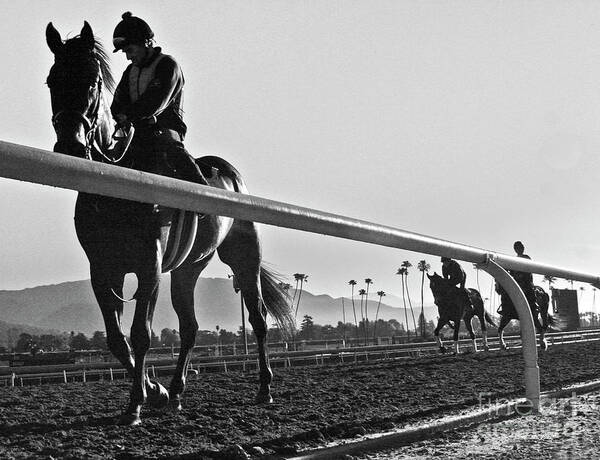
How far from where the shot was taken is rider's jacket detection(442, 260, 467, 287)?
16.8 meters

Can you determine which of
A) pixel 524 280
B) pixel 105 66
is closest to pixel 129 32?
pixel 105 66

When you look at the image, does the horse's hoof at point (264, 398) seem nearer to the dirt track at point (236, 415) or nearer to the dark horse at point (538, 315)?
the dirt track at point (236, 415)

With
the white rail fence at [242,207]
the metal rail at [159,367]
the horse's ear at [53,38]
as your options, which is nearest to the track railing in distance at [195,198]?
the white rail fence at [242,207]

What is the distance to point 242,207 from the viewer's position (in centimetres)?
282

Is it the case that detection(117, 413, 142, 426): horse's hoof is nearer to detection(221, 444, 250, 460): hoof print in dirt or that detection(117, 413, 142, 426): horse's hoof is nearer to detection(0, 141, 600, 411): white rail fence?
detection(221, 444, 250, 460): hoof print in dirt

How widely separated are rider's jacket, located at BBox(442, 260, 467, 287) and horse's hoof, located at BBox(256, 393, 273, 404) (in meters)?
12.4

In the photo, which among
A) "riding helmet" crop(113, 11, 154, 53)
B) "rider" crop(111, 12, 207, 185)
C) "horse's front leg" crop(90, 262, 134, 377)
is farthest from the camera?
"riding helmet" crop(113, 11, 154, 53)

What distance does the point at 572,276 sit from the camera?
5.77m

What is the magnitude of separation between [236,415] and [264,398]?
2.82ft

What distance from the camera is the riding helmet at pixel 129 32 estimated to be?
4531 mm

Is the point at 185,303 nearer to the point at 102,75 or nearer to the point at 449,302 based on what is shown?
the point at 102,75

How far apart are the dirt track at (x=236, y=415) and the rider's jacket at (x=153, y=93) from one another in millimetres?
1892

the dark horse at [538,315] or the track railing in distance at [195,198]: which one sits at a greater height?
the track railing in distance at [195,198]

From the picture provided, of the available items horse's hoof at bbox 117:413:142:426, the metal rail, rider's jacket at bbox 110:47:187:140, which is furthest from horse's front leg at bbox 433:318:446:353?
horse's hoof at bbox 117:413:142:426
